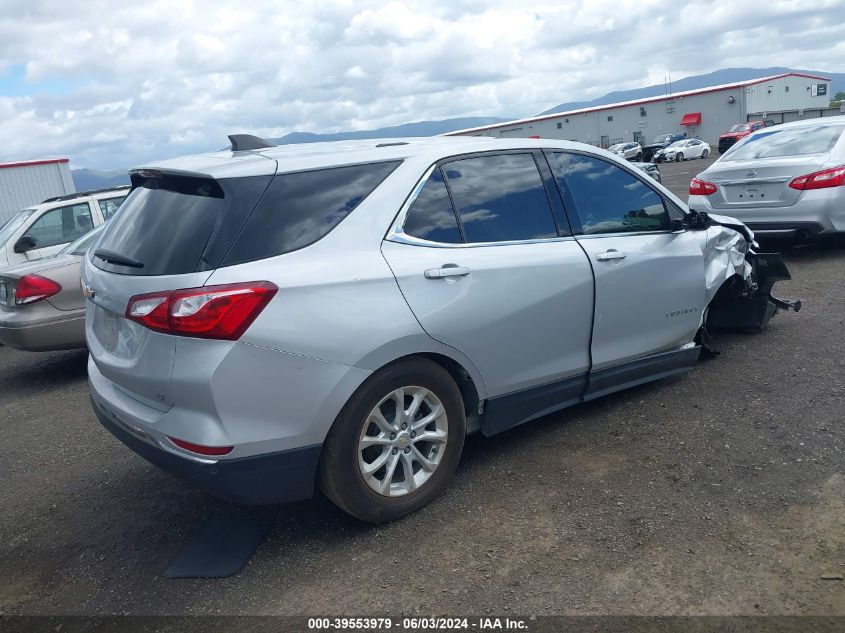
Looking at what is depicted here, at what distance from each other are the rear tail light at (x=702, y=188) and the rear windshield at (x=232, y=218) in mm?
6180

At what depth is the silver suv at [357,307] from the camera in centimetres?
298

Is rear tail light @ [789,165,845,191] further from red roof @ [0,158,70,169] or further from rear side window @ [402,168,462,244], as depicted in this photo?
red roof @ [0,158,70,169]

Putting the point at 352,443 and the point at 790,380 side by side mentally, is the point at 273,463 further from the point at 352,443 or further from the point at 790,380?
the point at 790,380

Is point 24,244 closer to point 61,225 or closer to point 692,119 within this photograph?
point 61,225

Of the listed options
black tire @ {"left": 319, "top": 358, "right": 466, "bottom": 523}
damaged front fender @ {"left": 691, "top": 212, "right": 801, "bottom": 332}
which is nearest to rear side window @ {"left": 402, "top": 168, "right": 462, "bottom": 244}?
black tire @ {"left": 319, "top": 358, "right": 466, "bottom": 523}

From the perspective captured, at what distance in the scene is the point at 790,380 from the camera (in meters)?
4.85

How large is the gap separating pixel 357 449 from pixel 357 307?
2.08 ft

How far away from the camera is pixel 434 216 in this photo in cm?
361

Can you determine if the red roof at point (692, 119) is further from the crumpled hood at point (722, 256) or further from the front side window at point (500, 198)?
the front side window at point (500, 198)

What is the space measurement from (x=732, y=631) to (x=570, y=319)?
6.04ft

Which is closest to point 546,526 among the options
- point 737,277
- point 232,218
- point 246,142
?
point 232,218

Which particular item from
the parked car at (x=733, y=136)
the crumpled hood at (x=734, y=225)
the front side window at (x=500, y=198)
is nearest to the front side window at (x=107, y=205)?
the front side window at (x=500, y=198)

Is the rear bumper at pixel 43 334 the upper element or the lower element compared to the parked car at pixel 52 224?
lower

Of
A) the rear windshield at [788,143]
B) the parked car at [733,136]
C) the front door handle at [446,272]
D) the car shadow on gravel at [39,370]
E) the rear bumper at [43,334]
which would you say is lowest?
the parked car at [733,136]
